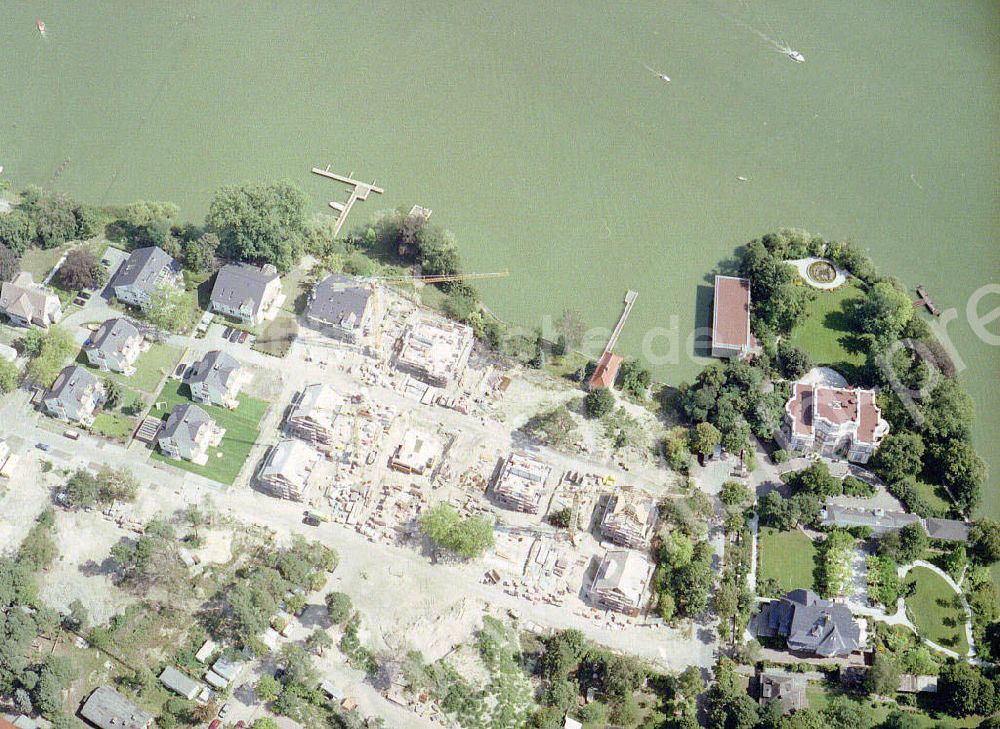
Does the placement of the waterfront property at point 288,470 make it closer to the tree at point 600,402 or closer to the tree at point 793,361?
the tree at point 600,402

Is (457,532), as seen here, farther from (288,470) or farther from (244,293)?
(244,293)

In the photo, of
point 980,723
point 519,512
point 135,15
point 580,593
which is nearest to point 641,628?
point 580,593

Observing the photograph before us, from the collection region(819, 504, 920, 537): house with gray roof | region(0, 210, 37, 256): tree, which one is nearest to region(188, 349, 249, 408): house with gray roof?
region(0, 210, 37, 256): tree

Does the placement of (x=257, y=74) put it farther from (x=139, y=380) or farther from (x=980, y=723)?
(x=980, y=723)

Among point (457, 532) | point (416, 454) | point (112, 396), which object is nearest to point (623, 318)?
point (416, 454)

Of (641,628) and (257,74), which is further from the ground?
(257,74)

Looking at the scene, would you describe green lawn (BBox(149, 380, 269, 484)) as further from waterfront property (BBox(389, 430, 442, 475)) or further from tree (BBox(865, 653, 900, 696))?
tree (BBox(865, 653, 900, 696))
